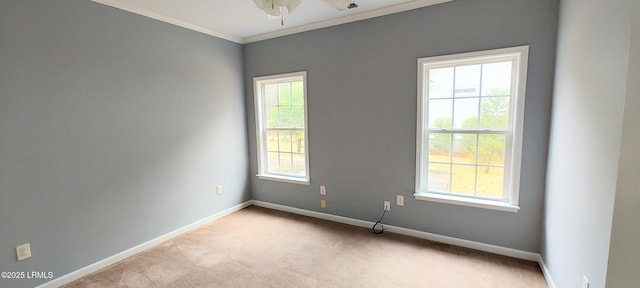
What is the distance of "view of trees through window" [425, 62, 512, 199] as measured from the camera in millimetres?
2379

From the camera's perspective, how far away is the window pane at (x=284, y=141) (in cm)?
363

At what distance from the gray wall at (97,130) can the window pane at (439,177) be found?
8.66ft

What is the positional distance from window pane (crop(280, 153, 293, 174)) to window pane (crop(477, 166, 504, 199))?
2.28 m

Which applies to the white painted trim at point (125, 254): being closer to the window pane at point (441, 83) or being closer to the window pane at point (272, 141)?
the window pane at point (272, 141)

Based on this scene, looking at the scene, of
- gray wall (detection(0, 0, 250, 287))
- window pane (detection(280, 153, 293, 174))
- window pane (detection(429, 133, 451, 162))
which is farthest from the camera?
window pane (detection(280, 153, 293, 174))

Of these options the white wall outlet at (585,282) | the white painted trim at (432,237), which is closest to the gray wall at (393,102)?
the white painted trim at (432,237)

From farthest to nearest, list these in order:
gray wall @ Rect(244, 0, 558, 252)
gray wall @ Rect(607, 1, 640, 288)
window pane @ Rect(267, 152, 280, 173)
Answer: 1. window pane @ Rect(267, 152, 280, 173)
2. gray wall @ Rect(244, 0, 558, 252)
3. gray wall @ Rect(607, 1, 640, 288)

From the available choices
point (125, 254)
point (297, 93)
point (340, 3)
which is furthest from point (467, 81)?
point (125, 254)

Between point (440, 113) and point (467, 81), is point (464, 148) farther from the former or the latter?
point (467, 81)

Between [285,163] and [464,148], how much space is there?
225 centimetres

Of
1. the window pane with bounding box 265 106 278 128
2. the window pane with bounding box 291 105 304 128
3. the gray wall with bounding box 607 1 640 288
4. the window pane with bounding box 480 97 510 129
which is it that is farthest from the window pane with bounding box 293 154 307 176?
the gray wall with bounding box 607 1 640 288

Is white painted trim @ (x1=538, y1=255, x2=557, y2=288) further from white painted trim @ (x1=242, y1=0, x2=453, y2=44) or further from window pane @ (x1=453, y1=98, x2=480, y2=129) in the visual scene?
white painted trim @ (x1=242, y1=0, x2=453, y2=44)

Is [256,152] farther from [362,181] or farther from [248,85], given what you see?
[362,181]

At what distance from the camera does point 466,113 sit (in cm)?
250
